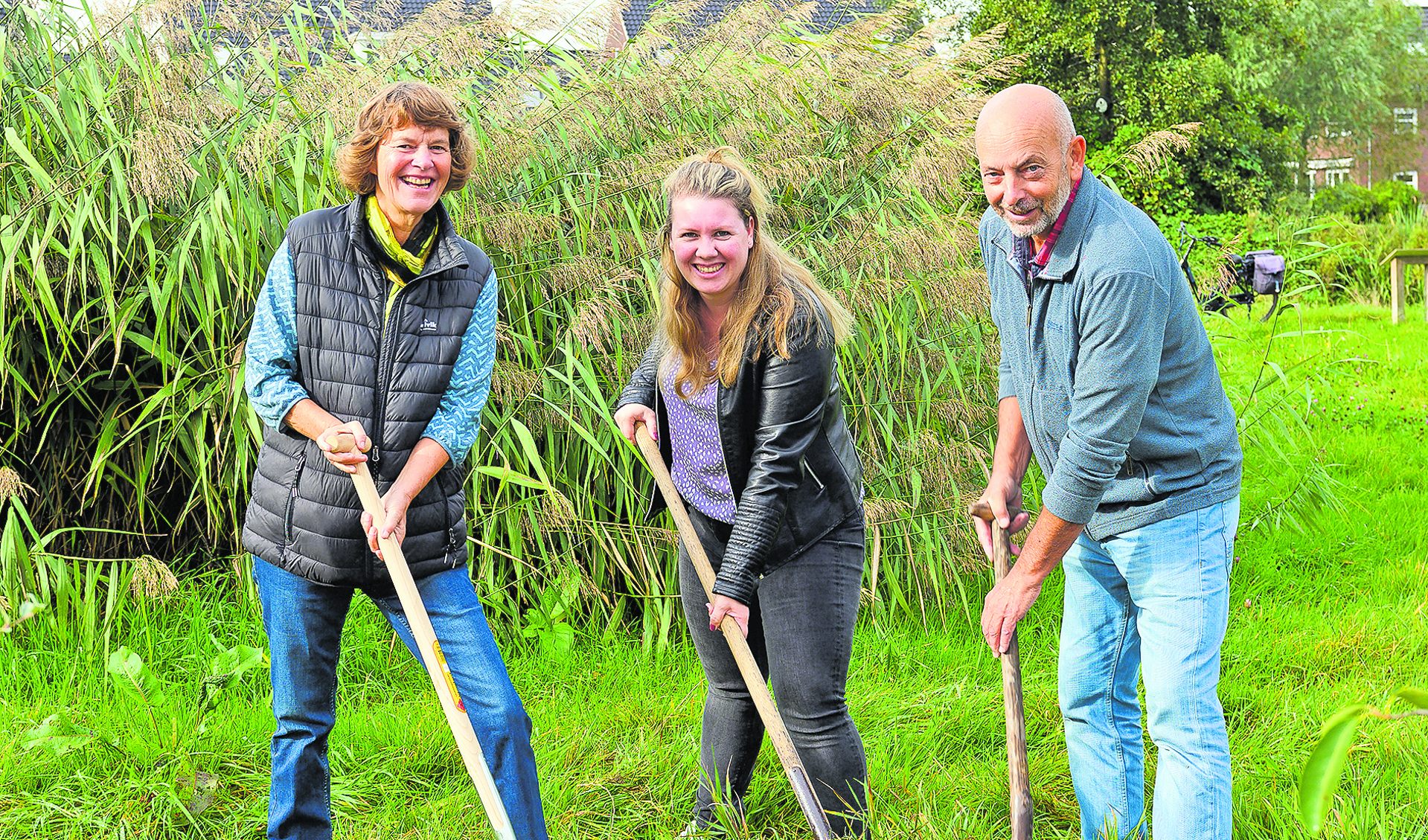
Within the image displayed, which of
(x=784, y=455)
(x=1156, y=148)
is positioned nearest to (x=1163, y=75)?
(x=1156, y=148)

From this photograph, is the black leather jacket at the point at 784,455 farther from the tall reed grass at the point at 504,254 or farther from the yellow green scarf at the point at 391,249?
the tall reed grass at the point at 504,254

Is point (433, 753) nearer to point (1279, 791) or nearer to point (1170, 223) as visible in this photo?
point (1279, 791)

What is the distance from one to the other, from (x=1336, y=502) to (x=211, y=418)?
13.8 ft

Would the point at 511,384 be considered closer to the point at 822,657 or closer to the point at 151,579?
the point at 151,579

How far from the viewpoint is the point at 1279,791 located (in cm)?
253

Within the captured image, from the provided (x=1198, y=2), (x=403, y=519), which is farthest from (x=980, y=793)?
(x=1198, y=2)

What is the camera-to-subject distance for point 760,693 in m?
2.04

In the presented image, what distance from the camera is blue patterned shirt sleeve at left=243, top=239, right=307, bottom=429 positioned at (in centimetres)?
201

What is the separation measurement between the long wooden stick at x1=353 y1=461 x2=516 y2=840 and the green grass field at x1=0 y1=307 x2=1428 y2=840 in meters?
0.71

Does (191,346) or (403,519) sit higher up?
(191,346)

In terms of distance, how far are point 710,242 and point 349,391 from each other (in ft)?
2.49

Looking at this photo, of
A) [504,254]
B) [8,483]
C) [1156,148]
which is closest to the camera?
[8,483]

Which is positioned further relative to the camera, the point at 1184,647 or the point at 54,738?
the point at 54,738

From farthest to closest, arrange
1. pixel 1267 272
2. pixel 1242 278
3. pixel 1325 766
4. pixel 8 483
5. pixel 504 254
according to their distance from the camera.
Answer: pixel 1267 272 → pixel 1242 278 → pixel 504 254 → pixel 8 483 → pixel 1325 766
